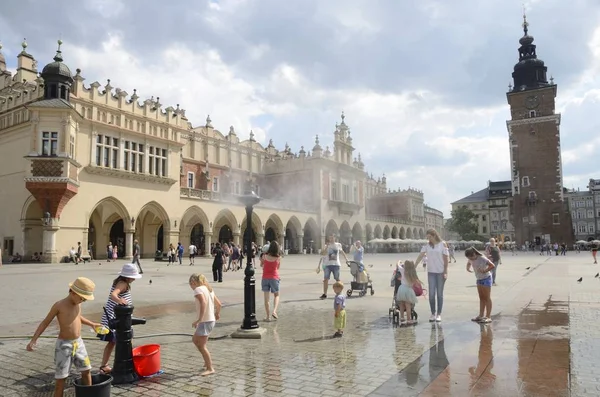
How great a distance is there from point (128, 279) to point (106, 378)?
141 centimetres

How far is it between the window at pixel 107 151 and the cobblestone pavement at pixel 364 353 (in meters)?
22.4

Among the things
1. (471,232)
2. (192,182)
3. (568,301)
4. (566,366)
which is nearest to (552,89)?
(471,232)

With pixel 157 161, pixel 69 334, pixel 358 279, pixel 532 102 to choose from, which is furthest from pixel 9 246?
pixel 532 102

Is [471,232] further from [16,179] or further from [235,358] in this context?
[235,358]

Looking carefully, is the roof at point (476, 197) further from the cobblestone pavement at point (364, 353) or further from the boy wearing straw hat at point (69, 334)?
the boy wearing straw hat at point (69, 334)

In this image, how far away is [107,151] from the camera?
3175cm

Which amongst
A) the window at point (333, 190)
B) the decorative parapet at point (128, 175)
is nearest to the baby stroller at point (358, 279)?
the decorative parapet at point (128, 175)

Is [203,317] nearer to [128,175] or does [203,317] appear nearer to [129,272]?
[129,272]

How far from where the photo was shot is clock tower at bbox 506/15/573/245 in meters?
60.9

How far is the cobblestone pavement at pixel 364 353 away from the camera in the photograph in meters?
4.56

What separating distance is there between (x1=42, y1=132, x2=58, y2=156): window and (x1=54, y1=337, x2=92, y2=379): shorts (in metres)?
27.1

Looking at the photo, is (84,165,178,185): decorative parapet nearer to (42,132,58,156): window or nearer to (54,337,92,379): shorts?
(42,132,58,156): window

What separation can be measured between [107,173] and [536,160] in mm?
56831

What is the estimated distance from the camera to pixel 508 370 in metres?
5.03
